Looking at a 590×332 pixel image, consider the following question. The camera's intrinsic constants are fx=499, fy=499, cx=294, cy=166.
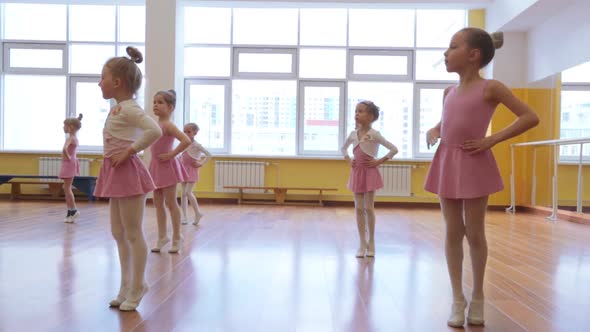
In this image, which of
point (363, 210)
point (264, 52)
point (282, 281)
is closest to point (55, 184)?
point (264, 52)

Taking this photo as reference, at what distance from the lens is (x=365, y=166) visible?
3.84 metres

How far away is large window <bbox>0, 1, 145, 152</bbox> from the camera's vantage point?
952 centimetres

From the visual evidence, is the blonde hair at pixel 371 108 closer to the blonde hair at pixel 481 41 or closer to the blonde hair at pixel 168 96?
the blonde hair at pixel 168 96

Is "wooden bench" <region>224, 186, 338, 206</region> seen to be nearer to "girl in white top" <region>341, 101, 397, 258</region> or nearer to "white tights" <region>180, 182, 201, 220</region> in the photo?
"white tights" <region>180, 182, 201, 220</region>

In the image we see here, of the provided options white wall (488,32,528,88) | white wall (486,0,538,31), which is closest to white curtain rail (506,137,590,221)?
white wall (488,32,528,88)

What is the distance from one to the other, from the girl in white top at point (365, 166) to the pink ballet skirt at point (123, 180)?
1.91 m

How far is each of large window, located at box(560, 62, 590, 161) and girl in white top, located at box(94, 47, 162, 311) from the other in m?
6.58

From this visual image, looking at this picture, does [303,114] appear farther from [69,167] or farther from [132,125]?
[132,125]

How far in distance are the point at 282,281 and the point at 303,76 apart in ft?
22.9

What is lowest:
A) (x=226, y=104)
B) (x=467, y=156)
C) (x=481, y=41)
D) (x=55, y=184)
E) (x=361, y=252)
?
(x=361, y=252)

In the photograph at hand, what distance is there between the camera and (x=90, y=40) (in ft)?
31.3

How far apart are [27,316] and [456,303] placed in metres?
1.84

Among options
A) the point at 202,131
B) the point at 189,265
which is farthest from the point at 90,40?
the point at 189,265

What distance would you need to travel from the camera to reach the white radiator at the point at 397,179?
9039 millimetres
